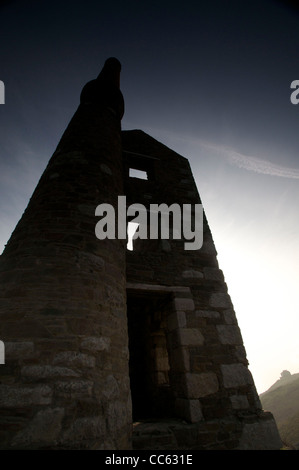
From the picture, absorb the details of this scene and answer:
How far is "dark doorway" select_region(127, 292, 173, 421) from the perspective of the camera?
194 inches

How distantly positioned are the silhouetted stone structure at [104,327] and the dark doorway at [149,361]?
0.04m

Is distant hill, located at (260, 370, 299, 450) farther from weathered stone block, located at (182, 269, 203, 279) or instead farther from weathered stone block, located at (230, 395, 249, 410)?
weathered stone block, located at (182, 269, 203, 279)

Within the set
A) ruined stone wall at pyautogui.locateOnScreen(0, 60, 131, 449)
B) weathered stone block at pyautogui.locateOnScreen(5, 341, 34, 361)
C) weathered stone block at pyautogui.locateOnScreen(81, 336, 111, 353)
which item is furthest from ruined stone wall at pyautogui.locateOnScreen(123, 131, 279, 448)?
weathered stone block at pyautogui.locateOnScreen(5, 341, 34, 361)

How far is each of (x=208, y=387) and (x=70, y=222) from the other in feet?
10.4

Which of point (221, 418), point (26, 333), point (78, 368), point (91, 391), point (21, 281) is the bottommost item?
point (221, 418)

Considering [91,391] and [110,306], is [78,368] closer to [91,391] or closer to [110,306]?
[91,391]

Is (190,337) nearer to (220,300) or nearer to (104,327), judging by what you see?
(220,300)

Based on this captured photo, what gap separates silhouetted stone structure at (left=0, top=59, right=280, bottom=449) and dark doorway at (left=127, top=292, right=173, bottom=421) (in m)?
0.04

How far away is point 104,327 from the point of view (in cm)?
266

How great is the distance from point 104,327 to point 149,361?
3511mm

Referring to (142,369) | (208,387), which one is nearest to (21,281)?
(208,387)

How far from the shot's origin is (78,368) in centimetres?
226

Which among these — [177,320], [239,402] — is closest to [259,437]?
[239,402]
